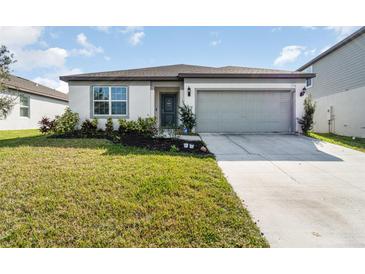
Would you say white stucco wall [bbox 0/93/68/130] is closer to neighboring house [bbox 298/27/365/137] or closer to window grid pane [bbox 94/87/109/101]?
window grid pane [bbox 94/87/109/101]

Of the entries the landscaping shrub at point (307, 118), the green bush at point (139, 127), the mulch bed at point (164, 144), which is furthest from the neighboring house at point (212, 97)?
the mulch bed at point (164, 144)

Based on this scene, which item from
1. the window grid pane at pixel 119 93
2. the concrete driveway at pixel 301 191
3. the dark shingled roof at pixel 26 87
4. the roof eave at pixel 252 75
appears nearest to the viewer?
the concrete driveway at pixel 301 191

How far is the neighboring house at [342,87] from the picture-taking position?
11641 mm

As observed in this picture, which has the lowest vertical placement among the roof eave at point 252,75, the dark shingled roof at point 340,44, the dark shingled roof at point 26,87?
the roof eave at point 252,75

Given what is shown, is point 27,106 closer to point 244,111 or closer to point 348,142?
point 244,111

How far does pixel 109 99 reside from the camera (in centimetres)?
1120

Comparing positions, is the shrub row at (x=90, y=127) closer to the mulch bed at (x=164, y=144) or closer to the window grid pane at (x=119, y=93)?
the window grid pane at (x=119, y=93)

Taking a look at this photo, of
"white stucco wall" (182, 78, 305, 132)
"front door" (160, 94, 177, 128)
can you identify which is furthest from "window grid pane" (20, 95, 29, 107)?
"white stucco wall" (182, 78, 305, 132)

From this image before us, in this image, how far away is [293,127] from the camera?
10.9m

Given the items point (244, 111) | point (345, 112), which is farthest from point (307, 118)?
point (345, 112)

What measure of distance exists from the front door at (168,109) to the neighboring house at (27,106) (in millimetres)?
10499

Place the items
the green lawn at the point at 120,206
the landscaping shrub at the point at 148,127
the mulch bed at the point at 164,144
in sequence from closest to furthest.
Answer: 1. the green lawn at the point at 120,206
2. the mulch bed at the point at 164,144
3. the landscaping shrub at the point at 148,127

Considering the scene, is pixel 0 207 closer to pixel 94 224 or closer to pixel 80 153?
pixel 94 224
